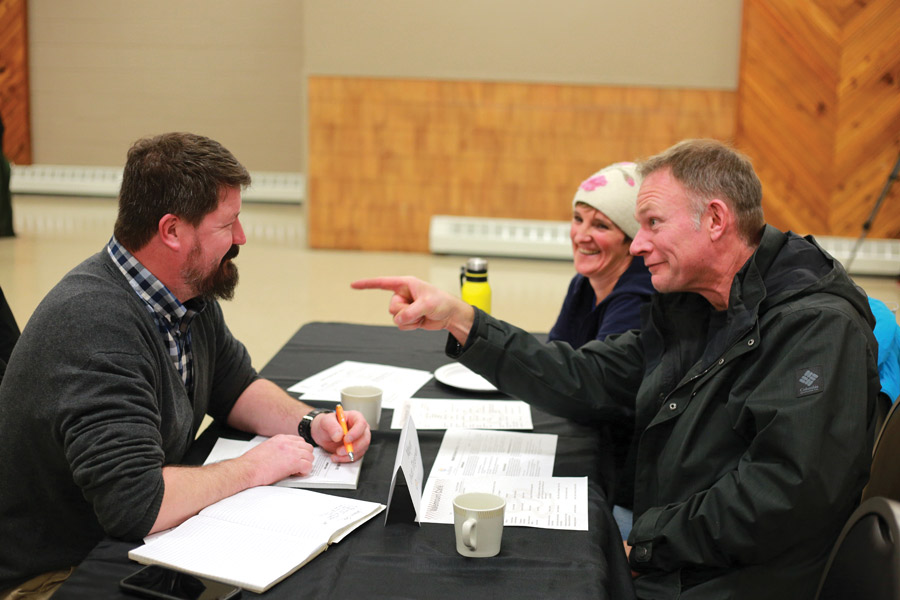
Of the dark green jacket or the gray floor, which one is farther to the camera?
the gray floor

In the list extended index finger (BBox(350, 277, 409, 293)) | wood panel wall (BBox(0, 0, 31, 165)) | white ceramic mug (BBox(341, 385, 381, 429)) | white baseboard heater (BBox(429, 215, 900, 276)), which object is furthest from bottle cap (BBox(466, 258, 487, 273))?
wood panel wall (BBox(0, 0, 31, 165))

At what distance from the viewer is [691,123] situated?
6.61 m

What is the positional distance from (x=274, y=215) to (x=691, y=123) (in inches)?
176

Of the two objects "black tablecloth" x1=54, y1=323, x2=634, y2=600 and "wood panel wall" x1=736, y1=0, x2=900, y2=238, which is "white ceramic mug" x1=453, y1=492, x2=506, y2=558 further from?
"wood panel wall" x1=736, y1=0, x2=900, y2=238

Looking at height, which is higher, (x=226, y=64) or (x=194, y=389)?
(x=226, y=64)

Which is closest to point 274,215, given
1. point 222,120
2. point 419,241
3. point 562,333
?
point 222,120

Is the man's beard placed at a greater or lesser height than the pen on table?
greater

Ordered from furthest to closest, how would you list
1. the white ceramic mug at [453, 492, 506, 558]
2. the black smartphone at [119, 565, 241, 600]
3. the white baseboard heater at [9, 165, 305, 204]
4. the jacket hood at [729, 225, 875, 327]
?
1. the white baseboard heater at [9, 165, 305, 204]
2. the jacket hood at [729, 225, 875, 327]
3. the white ceramic mug at [453, 492, 506, 558]
4. the black smartphone at [119, 565, 241, 600]

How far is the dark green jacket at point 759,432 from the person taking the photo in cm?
140

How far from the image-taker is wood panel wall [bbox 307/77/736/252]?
6.68m

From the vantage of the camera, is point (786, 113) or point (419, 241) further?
point (419, 241)

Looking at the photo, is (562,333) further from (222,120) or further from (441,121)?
(222,120)

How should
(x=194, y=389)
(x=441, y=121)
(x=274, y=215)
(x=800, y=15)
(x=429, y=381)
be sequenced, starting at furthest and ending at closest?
(x=274, y=215) < (x=441, y=121) < (x=800, y=15) < (x=429, y=381) < (x=194, y=389)

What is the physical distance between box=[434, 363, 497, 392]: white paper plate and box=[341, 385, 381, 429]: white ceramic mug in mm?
348
